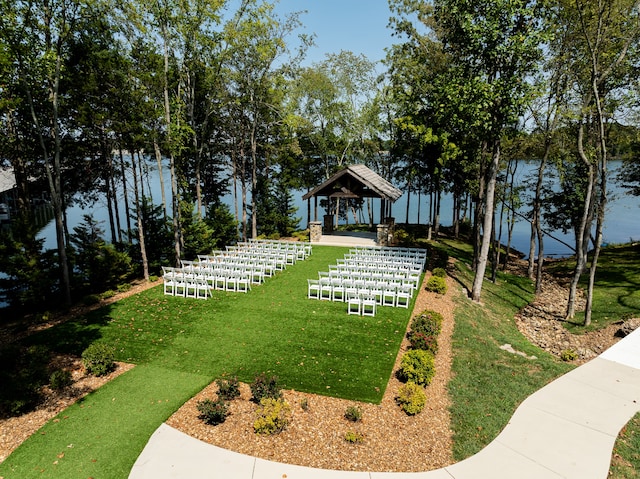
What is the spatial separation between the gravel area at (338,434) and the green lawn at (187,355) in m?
0.49

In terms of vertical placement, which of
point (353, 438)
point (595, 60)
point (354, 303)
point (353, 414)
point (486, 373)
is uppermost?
point (595, 60)

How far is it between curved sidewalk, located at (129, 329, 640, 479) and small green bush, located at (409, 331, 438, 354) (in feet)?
8.69

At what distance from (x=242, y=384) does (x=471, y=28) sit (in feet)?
46.4

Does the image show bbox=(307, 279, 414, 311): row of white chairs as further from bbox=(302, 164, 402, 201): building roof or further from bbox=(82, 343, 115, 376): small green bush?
bbox=(302, 164, 402, 201): building roof

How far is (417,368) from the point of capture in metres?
9.52

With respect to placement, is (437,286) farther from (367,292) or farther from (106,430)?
(106,430)

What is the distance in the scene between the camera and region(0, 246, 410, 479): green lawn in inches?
283

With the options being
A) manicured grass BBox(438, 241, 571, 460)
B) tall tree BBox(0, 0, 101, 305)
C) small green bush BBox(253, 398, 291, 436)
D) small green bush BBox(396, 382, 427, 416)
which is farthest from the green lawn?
tall tree BBox(0, 0, 101, 305)

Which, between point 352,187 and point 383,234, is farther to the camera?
point 352,187

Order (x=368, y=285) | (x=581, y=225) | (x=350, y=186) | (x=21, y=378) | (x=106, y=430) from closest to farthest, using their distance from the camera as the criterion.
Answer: (x=106, y=430) → (x=21, y=378) → (x=368, y=285) → (x=581, y=225) → (x=350, y=186)

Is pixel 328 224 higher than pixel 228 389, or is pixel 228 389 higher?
pixel 328 224

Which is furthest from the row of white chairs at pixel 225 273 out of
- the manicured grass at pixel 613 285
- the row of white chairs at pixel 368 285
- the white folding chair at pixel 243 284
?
the manicured grass at pixel 613 285

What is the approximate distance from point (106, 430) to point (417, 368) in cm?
728

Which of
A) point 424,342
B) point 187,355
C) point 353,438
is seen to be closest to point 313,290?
point 424,342
